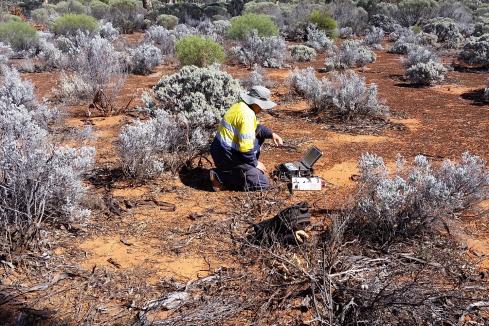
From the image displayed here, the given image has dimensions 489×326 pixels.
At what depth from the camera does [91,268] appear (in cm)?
394

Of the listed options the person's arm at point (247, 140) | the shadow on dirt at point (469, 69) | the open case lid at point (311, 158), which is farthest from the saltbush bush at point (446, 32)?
the person's arm at point (247, 140)

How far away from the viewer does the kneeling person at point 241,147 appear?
530 cm

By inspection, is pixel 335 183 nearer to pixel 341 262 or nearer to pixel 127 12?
pixel 341 262

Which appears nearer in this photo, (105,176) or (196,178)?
(105,176)

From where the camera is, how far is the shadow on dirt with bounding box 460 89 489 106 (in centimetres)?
1024

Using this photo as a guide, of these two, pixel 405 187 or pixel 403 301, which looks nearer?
pixel 403 301

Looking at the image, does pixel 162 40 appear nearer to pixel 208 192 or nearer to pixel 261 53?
pixel 261 53

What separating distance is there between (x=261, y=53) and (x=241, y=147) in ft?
31.8

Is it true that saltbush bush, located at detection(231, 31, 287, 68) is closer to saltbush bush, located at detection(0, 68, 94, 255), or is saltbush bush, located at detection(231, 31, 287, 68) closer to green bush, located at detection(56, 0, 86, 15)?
saltbush bush, located at detection(0, 68, 94, 255)

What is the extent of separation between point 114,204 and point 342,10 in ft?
71.4

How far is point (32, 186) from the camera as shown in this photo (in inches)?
165

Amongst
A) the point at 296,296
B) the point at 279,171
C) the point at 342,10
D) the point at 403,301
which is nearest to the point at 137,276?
the point at 296,296

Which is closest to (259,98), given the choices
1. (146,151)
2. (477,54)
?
(146,151)

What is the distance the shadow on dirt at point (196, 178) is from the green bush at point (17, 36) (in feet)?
41.1
